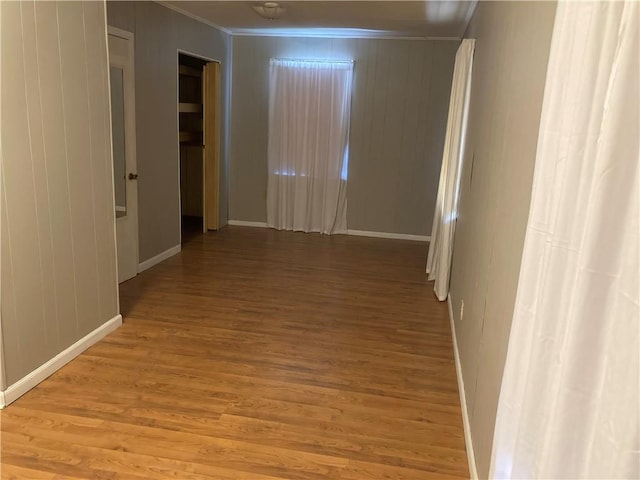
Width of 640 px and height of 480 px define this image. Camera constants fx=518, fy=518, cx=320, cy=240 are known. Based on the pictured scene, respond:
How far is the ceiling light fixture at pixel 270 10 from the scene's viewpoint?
4688 millimetres

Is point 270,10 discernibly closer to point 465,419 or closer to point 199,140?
point 199,140

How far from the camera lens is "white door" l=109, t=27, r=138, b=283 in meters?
4.29

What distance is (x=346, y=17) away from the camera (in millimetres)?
5141

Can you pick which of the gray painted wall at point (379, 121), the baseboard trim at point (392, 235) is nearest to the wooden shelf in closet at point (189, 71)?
the gray painted wall at point (379, 121)

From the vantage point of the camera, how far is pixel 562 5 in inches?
43.2

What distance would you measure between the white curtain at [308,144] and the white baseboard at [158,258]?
5.66 ft

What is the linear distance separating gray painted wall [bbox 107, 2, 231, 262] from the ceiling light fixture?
2.87 ft

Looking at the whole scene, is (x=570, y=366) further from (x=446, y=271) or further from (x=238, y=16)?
(x=238, y=16)

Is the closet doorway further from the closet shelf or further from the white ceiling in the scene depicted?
the white ceiling

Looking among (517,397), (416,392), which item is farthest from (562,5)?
(416,392)

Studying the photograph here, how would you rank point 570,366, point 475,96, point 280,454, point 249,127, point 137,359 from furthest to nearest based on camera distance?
1. point 249,127
2. point 475,96
3. point 137,359
4. point 280,454
5. point 570,366

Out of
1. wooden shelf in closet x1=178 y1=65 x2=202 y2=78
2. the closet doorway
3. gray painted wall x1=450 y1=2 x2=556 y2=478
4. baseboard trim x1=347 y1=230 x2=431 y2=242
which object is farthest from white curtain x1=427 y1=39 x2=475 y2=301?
wooden shelf in closet x1=178 y1=65 x2=202 y2=78

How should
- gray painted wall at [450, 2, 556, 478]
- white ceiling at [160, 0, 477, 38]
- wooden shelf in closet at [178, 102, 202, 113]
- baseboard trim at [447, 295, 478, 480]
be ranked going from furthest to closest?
wooden shelf in closet at [178, 102, 202, 113]
white ceiling at [160, 0, 477, 38]
baseboard trim at [447, 295, 478, 480]
gray painted wall at [450, 2, 556, 478]

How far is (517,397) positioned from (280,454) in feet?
4.62
